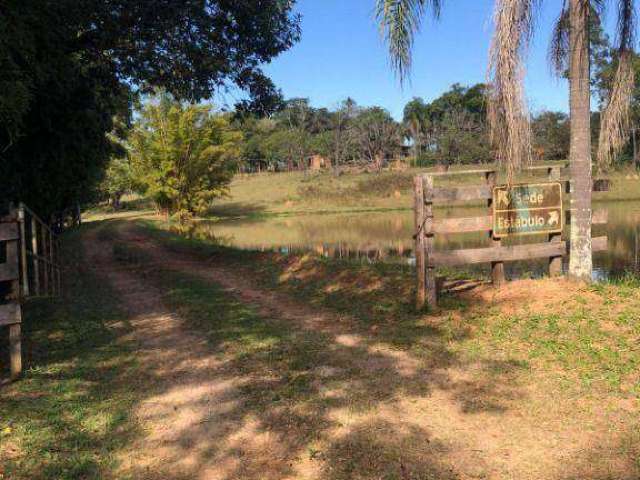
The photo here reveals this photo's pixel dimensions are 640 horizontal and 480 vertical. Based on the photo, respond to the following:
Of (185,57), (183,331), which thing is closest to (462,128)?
(185,57)

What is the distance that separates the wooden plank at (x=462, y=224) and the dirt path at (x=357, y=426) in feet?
7.92

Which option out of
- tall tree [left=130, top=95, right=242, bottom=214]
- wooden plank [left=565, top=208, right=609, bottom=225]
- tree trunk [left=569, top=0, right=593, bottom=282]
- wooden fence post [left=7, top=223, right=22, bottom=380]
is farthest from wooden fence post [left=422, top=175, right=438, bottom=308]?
tall tree [left=130, top=95, right=242, bottom=214]

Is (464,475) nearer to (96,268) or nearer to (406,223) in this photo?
(96,268)

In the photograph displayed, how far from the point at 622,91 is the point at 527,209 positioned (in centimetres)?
240

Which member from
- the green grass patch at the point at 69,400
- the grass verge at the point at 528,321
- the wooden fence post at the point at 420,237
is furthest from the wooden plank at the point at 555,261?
the green grass patch at the point at 69,400

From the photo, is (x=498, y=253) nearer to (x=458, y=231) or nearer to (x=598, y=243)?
(x=458, y=231)

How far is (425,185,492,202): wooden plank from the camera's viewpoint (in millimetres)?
8078

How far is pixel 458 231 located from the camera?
8.18 meters

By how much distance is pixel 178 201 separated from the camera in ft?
127

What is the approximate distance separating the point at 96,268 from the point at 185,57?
664 centimetres

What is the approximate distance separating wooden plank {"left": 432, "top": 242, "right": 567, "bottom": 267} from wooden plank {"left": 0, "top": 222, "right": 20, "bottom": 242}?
18.0 feet

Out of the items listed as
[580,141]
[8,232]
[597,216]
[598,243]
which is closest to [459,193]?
[580,141]

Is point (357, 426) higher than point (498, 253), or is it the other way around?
point (498, 253)

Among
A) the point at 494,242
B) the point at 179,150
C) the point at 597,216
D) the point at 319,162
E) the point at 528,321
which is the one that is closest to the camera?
the point at 528,321
